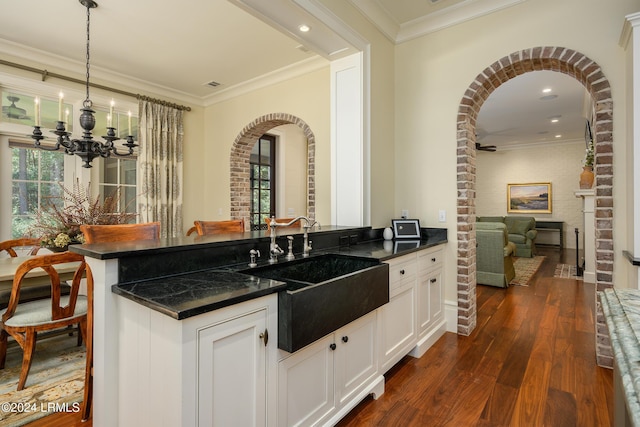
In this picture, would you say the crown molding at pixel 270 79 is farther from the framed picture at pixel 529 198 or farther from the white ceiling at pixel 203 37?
the framed picture at pixel 529 198

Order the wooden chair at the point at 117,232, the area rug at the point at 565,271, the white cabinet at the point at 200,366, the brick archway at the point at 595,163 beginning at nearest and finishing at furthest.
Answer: the white cabinet at the point at 200,366 < the wooden chair at the point at 117,232 < the brick archway at the point at 595,163 < the area rug at the point at 565,271

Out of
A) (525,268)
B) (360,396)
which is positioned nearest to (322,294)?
(360,396)

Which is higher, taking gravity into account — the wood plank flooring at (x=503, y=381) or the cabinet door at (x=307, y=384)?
the cabinet door at (x=307, y=384)

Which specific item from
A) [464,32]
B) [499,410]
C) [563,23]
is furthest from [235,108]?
[499,410]

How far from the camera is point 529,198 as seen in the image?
8992 mm

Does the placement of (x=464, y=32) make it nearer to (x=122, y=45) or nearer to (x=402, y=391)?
(x=402, y=391)

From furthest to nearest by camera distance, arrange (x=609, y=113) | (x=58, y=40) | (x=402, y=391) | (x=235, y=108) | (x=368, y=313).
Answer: (x=235, y=108) < (x=58, y=40) < (x=609, y=113) < (x=402, y=391) < (x=368, y=313)

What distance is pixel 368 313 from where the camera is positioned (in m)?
1.91

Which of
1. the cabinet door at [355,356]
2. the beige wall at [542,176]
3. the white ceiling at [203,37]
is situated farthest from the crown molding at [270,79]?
the beige wall at [542,176]

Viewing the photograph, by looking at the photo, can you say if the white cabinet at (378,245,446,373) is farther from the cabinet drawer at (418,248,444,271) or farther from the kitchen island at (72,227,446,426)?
the kitchen island at (72,227,446,426)

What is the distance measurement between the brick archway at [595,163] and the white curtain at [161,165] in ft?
13.6

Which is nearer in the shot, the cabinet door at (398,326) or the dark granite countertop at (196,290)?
the dark granite countertop at (196,290)

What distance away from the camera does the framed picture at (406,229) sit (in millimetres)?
3207

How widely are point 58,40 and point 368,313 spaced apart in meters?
4.42
